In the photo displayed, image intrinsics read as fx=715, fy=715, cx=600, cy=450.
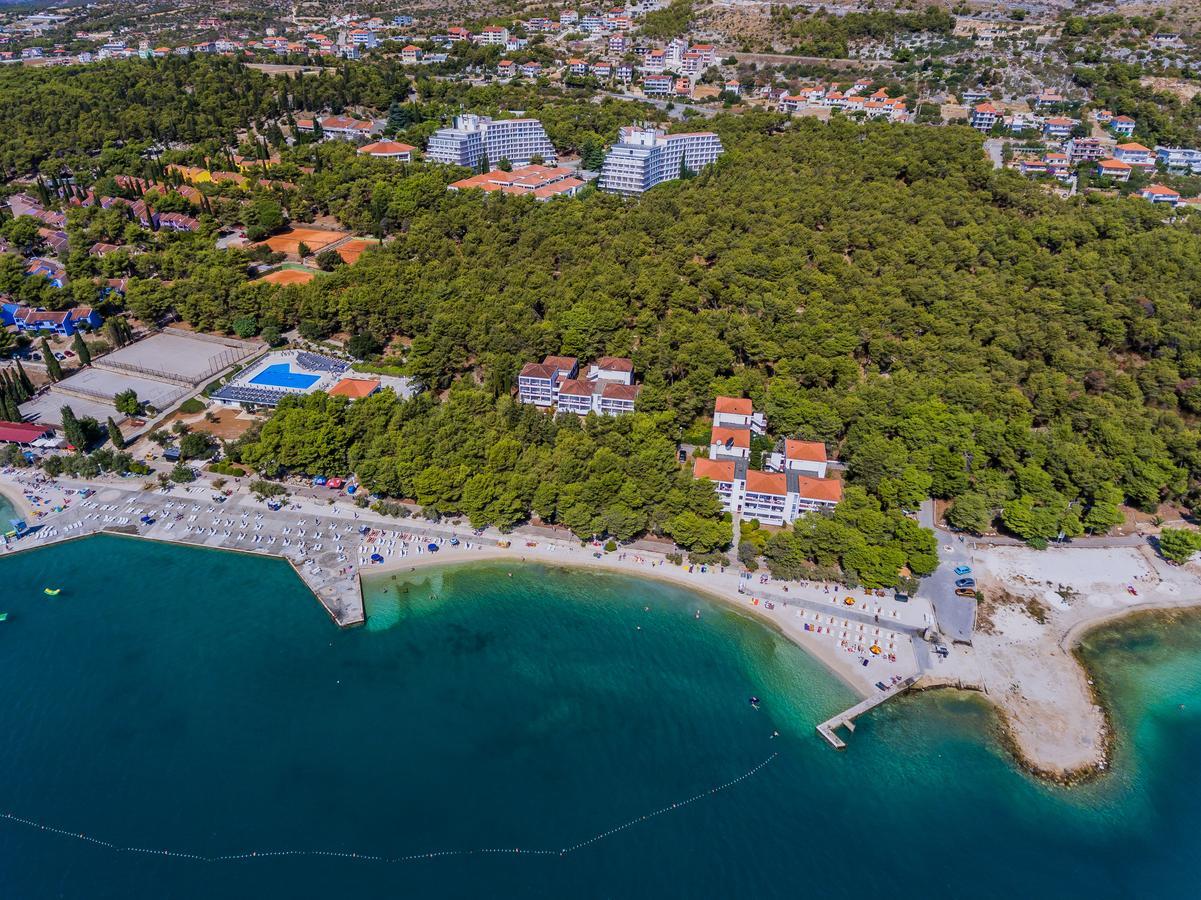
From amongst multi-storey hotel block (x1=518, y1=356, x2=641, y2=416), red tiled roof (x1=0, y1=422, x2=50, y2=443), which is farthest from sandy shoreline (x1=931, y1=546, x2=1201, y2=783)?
red tiled roof (x1=0, y1=422, x2=50, y2=443)

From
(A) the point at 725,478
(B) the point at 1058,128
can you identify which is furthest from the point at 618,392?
(B) the point at 1058,128

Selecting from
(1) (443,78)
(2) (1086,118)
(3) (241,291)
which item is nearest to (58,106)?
(1) (443,78)

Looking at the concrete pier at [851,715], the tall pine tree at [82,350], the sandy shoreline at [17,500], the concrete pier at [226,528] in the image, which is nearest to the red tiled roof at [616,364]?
the concrete pier at [226,528]

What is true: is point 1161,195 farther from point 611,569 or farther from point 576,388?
point 611,569

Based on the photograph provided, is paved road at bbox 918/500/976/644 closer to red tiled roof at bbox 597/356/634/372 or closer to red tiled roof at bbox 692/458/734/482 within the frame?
red tiled roof at bbox 692/458/734/482

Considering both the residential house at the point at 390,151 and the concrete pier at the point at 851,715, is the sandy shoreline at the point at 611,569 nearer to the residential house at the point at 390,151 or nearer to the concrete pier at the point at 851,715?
the concrete pier at the point at 851,715

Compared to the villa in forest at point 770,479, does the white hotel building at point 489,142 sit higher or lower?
higher
